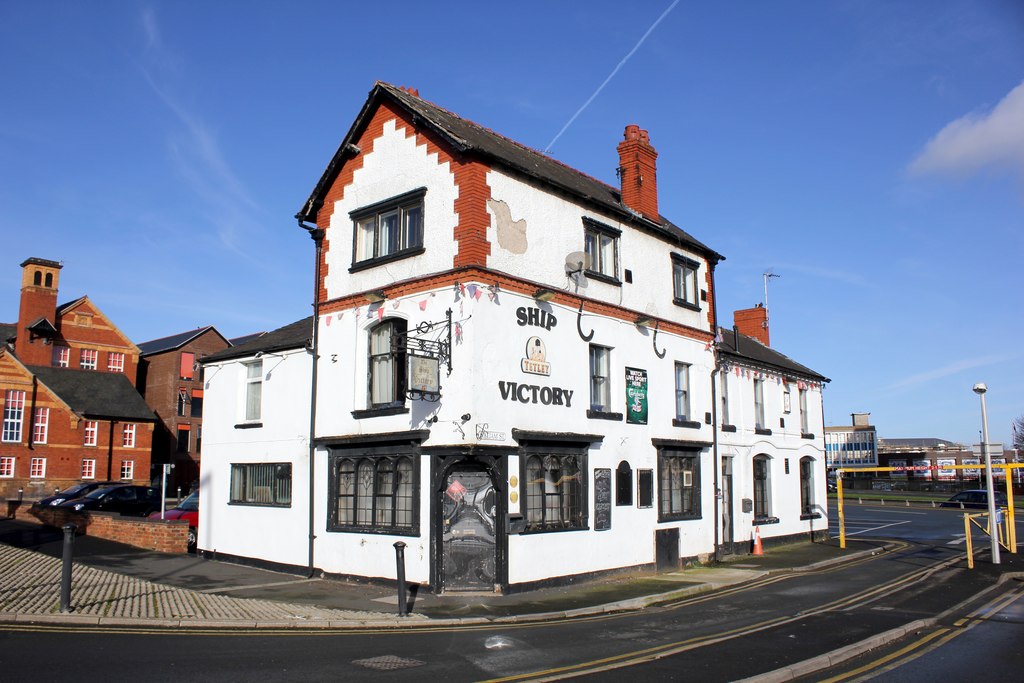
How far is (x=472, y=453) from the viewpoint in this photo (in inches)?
610

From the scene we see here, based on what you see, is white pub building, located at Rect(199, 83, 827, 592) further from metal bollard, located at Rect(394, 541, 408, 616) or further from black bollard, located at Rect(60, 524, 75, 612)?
black bollard, located at Rect(60, 524, 75, 612)

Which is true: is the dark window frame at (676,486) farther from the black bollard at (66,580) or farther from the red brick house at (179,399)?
the red brick house at (179,399)

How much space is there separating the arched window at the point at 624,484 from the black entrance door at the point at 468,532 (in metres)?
4.34

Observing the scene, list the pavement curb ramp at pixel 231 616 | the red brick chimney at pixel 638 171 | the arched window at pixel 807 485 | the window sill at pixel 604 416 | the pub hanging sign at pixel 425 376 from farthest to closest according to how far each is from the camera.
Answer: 1. the arched window at pixel 807 485
2. the red brick chimney at pixel 638 171
3. the window sill at pixel 604 416
4. the pub hanging sign at pixel 425 376
5. the pavement curb ramp at pixel 231 616

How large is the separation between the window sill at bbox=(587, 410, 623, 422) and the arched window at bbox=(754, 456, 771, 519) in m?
8.56

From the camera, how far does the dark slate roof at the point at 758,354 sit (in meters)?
25.5

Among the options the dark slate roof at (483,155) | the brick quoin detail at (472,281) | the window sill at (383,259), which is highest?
the dark slate roof at (483,155)

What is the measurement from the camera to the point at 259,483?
20.8m

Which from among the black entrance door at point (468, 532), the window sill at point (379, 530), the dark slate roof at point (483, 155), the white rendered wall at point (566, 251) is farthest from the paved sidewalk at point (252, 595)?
the dark slate roof at point (483, 155)

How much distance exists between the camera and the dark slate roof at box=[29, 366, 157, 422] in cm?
5647

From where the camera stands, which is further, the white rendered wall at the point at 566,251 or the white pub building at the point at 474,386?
the white rendered wall at the point at 566,251

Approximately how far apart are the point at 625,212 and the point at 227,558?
14.1m

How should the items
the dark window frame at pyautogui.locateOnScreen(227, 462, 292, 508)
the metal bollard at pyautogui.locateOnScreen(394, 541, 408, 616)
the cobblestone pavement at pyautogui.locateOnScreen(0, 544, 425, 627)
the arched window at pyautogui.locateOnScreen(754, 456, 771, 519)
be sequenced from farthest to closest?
the arched window at pyautogui.locateOnScreen(754, 456, 771, 519) < the dark window frame at pyautogui.locateOnScreen(227, 462, 292, 508) < the metal bollard at pyautogui.locateOnScreen(394, 541, 408, 616) < the cobblestone pavement at pyautogui.locateOnScreen(0, 544, 425, 627)

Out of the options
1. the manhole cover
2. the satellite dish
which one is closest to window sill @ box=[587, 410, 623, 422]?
the satellite dish
